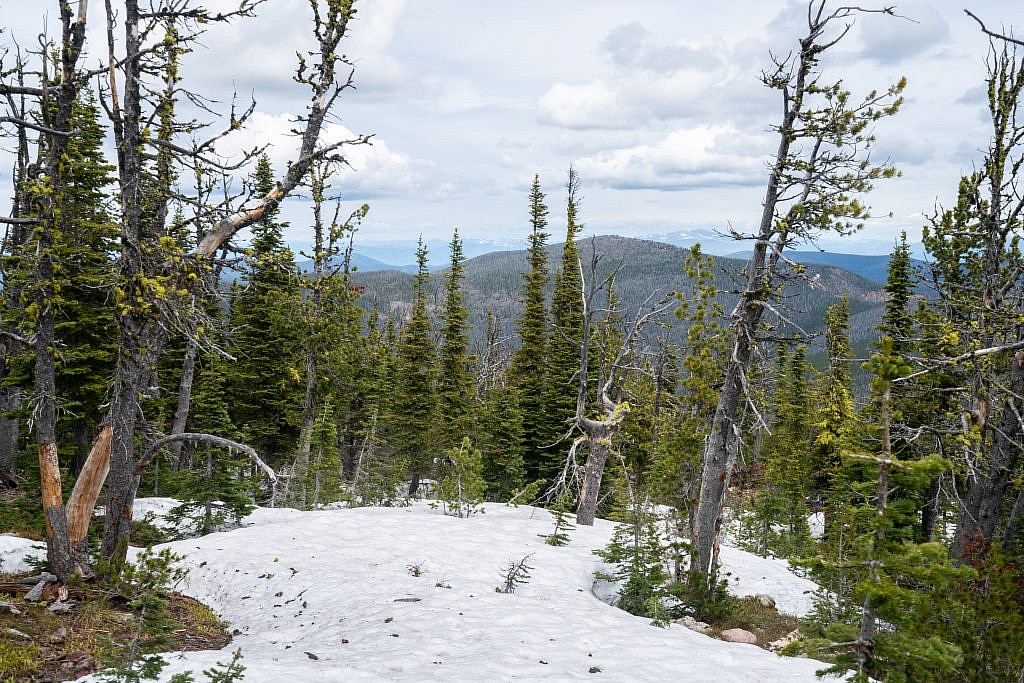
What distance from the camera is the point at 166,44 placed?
28.8ft

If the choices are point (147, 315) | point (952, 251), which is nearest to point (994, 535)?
point (952, 251)

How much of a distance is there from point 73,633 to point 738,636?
10297 millimetres

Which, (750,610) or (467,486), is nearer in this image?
(750,610)

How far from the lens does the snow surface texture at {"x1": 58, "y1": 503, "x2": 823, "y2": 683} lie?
7.76 meters

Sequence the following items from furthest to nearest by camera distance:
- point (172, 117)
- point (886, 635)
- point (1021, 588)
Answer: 1. point (172, 117)
2. point (1021, 588)
3. point (886, 635)

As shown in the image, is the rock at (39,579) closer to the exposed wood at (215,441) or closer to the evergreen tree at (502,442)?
the exposed wood at (215,441)

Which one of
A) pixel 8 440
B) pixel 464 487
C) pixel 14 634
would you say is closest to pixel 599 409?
pixel 464 487

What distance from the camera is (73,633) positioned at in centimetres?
797

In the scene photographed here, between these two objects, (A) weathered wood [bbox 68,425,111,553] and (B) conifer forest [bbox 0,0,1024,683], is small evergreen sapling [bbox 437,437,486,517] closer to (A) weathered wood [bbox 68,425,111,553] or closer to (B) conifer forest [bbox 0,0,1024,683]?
(B) conifer forest [bbox 0,0,1024,683]

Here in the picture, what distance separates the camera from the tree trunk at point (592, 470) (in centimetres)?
1884

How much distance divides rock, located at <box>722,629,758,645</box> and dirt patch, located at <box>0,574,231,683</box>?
8408 millimetres

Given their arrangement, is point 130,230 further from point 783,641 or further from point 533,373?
point 533,373

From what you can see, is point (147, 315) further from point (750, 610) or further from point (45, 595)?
point (750, 610)

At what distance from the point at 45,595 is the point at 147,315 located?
4.30 meters
